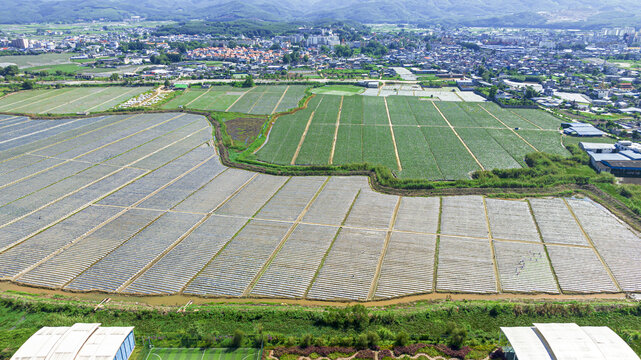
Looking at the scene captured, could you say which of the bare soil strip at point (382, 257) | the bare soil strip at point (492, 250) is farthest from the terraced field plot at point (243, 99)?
the bare soil strip at point (492, 250)

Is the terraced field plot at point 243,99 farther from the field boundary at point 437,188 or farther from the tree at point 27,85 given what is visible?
the tree at point 27,85

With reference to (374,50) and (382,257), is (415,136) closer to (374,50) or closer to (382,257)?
(382,257)

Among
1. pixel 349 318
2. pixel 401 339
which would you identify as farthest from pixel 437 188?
pixel 401 339

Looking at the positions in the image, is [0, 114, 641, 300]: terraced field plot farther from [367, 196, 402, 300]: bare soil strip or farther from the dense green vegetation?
the dense green vegetation

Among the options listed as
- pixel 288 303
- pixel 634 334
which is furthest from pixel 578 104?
pixel 288 303

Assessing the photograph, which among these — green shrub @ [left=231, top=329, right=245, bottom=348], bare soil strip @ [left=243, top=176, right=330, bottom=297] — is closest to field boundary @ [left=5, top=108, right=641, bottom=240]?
bare soil strip @ [left=243, top=176, right=330, bottom=297]

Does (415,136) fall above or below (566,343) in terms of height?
above

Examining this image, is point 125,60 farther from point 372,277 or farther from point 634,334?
point 634,334
